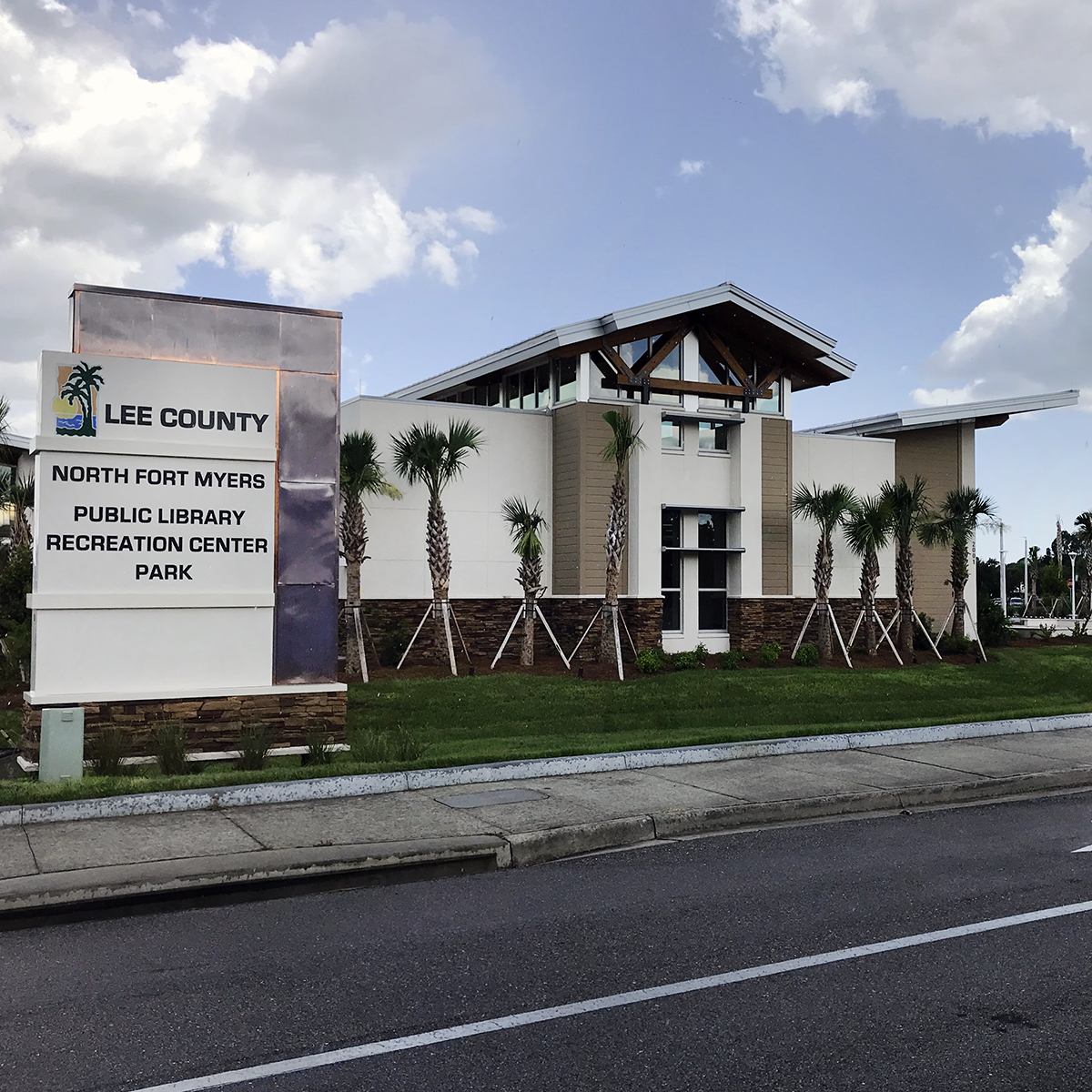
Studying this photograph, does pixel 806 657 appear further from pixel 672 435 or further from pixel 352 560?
pixel 352 560

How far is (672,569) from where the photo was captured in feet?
98.0

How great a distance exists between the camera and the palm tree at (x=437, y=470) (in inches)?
957

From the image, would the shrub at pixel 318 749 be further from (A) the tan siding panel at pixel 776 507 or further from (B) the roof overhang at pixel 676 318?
(A) the tan siding panel at pixel 776 507

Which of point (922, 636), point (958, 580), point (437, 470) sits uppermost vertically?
point (437, 470)

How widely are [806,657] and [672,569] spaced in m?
4.20

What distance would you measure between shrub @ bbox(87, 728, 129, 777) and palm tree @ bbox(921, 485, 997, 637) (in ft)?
79.1

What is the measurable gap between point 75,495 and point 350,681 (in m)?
10.4

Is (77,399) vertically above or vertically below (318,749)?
above

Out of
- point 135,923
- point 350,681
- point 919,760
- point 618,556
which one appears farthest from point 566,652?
point 135,923

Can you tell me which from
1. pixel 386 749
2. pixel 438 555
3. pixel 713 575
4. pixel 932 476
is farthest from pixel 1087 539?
pixel 386 749

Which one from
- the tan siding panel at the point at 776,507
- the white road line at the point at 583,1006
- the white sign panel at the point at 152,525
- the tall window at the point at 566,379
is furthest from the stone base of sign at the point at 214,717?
the tan siding panel at the point at 776,507

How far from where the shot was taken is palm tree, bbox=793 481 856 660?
29391 mm

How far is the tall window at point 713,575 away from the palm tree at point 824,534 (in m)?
2.11

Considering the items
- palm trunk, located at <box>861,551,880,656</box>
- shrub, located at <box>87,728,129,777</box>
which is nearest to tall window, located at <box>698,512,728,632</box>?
palm trunk, located at <box>861,551,880,656</box>
